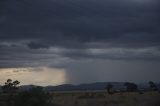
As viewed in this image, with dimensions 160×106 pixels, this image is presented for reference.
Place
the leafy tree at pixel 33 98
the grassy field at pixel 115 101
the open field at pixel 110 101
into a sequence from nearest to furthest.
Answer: the leafy tree at pixel 33 98 → the open field at pixel 110 101 → the grassy field at pixel 115 101

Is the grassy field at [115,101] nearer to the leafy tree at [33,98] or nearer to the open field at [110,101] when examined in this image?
the open field at [110,101]

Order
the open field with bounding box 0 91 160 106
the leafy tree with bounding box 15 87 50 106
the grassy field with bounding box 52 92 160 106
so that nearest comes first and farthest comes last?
the leafy tree with bounding box 15 87 50 106, the open field with bounding box 0 91 160 106, the grassy field with bounding box 52 92 160 106

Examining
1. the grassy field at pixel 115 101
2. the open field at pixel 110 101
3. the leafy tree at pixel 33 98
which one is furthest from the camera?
the grassy field at pixel 115 101

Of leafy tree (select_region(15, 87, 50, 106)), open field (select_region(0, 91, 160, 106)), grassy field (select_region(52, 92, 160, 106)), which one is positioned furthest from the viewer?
grassy field (select_region(52, 92, 160, 106))

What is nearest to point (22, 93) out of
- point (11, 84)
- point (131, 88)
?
point (11, 84)

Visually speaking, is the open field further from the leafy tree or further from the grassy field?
the leafy tree

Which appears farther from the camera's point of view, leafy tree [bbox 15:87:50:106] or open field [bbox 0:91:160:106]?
open field [bbox 0:91:160:106]

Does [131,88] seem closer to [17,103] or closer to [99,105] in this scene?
[99,105]

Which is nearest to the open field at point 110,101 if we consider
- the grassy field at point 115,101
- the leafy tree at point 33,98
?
the grassy field at point 115,101

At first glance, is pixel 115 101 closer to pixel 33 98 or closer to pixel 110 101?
pixel 110 101

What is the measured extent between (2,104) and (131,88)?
123799mm

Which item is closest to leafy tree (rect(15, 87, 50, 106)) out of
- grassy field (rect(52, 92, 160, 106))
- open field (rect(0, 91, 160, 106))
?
open field (rect(0, 91, 160, 106))

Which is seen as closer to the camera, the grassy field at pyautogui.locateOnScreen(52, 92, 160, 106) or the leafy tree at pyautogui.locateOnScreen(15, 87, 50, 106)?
the leafy tree at pyautogui.locateOnScreen(15, 87, 50, 106)

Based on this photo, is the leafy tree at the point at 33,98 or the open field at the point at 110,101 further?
the open field at the point at 110,101
